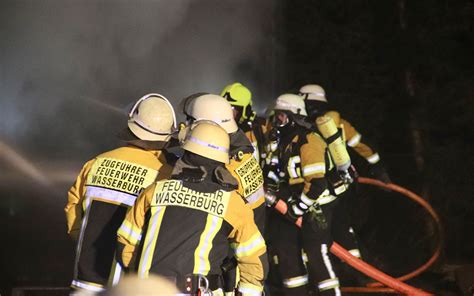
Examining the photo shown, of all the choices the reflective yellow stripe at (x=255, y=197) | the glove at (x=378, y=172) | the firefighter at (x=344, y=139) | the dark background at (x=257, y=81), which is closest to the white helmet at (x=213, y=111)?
the reflective yellow stripe at (x=255, y=197)

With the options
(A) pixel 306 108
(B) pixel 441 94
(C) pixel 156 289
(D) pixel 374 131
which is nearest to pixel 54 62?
(A) pixel 306 108

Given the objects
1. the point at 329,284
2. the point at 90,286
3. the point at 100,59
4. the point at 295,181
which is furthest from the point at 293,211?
the point at 100,59

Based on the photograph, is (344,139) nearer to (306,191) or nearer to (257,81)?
(306,191)

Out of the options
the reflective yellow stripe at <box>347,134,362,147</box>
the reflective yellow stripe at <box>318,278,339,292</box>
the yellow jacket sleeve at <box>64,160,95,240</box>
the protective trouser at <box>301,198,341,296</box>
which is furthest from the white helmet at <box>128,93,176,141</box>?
the reflective yellow stripe at <box>347,134,362,147</box>

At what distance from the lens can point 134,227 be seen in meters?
4.31

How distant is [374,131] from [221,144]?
6.59 metres

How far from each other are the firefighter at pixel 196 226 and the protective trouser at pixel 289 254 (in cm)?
269

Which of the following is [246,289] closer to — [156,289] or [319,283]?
[156,289]

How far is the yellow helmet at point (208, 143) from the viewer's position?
4359 mm

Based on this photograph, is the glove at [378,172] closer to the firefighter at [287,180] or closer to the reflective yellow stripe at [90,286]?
the firefighter at [287,180]

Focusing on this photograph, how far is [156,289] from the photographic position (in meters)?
2.84

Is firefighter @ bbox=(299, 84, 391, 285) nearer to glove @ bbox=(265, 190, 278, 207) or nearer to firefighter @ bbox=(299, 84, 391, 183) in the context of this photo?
firefighter @ bbox=(299, 84, 391, 183)

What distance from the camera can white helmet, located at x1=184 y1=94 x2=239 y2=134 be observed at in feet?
18.5

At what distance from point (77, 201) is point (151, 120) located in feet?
2.15
